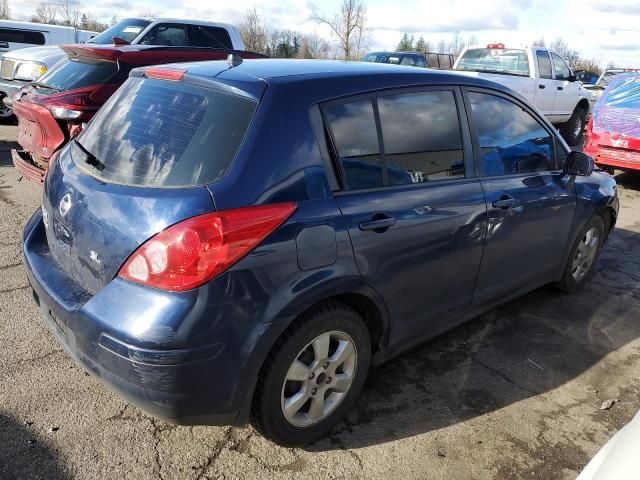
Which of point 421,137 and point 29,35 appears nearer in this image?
point 421,137

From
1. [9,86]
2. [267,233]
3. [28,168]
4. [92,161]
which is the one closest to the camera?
[267,233]

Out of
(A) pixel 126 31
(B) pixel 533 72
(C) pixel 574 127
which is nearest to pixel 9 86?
(A) pixel 126 31

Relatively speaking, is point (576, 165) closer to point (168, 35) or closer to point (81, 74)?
point (81, 74)

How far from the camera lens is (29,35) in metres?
13.6

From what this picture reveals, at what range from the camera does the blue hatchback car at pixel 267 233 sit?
206cm

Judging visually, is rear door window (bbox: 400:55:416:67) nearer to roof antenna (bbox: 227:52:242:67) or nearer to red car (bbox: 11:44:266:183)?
red car (bbox: 11:44:266:183)

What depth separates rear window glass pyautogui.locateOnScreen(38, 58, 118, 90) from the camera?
Result: 18.8ft

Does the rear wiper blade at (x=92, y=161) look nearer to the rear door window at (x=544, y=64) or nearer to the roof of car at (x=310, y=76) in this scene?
the roof of car at (x=310, y=76)

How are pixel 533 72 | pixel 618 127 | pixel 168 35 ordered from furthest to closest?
pixel 533 72
pixel 168 35
pixel 618 127

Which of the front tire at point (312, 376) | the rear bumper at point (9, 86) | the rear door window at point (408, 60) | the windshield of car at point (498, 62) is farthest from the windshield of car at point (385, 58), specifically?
the front tire at point (312, 376)

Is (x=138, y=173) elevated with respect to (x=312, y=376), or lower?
elevated

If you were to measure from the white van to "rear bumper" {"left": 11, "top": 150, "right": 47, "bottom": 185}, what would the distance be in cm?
954

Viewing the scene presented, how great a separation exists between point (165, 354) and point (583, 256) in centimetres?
361

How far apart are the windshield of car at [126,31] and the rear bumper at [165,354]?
8.71 m
